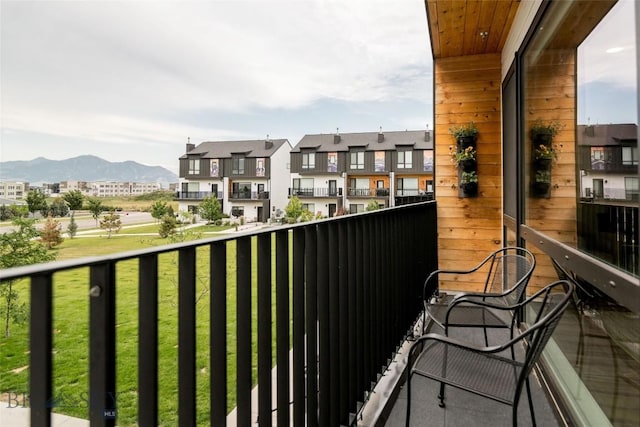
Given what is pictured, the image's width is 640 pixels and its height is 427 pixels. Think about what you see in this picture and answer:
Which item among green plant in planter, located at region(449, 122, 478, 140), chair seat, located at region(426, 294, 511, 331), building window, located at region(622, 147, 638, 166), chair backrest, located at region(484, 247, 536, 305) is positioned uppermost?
green plant in planter, located at region(449, 122, 478, 140)

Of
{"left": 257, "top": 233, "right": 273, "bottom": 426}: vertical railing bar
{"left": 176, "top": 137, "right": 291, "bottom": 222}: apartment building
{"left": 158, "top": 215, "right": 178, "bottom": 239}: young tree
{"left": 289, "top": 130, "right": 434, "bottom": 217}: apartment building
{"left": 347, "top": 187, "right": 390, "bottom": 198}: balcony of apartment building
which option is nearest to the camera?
{"left": 257, "top": 233, "right": 273, "bottom": 426}: vertical railing bar

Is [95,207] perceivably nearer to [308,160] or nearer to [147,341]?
[147,341]

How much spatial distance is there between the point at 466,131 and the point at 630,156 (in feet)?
9.95

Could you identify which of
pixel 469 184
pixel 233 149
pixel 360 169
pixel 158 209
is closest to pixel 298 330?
pixel 469 184

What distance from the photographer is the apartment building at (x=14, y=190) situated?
381 centimetres

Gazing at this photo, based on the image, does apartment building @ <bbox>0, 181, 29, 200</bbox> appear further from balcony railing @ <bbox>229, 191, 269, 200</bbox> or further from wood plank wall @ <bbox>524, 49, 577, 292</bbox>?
balcony railing @ <bbox>229, 191, 269, 200</bbox>

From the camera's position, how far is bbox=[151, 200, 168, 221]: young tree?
23.1ft

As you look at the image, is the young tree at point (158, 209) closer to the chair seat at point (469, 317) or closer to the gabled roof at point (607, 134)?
the chair seat at point (469, 317)

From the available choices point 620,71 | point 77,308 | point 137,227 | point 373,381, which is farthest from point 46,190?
point 620,71

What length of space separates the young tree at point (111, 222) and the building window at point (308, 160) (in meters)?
15.3

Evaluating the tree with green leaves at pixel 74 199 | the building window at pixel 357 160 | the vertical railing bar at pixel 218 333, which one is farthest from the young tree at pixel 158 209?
the building window at pixel 357 160

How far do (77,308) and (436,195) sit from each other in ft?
13.1

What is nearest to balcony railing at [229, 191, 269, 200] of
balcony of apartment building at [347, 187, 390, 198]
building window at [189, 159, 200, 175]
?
building window at [189, 159, 200, 175]

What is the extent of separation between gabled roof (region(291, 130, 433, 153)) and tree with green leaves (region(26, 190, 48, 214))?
17.8 meters
